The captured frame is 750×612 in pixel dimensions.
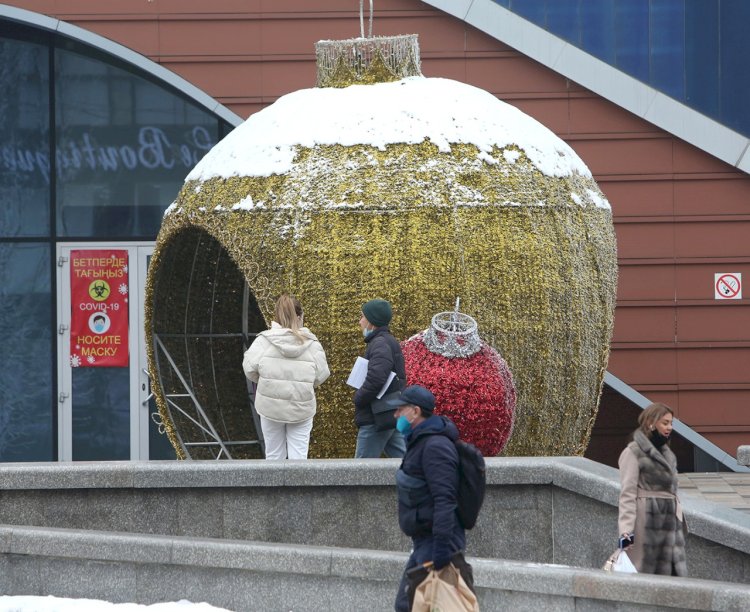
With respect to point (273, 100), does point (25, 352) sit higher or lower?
lower

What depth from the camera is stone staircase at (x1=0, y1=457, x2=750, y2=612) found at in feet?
26.3

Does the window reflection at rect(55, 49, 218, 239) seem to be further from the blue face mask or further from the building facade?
the blue face mask

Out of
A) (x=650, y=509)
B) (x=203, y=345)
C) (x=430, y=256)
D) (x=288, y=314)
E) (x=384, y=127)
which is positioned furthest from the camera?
(x=203, y=345)

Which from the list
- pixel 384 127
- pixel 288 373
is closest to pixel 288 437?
pixel 288 373

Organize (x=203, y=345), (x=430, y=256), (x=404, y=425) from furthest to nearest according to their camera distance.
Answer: (x=203, y=345) < (x=430, y=256) < (x=404, y=425)

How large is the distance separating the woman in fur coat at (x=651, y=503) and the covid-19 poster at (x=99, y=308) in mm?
9459

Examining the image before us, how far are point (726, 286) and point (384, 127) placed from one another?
579 cm

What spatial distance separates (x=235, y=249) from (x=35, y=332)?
248 inches

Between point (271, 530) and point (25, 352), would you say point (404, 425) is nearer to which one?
point (271, 530)

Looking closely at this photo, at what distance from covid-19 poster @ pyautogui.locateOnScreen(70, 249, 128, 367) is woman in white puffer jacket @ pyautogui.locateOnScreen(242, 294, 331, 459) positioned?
6.57 meters

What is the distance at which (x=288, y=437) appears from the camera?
10.2 metres

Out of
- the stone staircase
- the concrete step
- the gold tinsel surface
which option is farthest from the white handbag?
the gold tinsel surface

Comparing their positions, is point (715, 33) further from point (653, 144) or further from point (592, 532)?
point (592, 532)

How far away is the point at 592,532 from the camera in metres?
8.82
